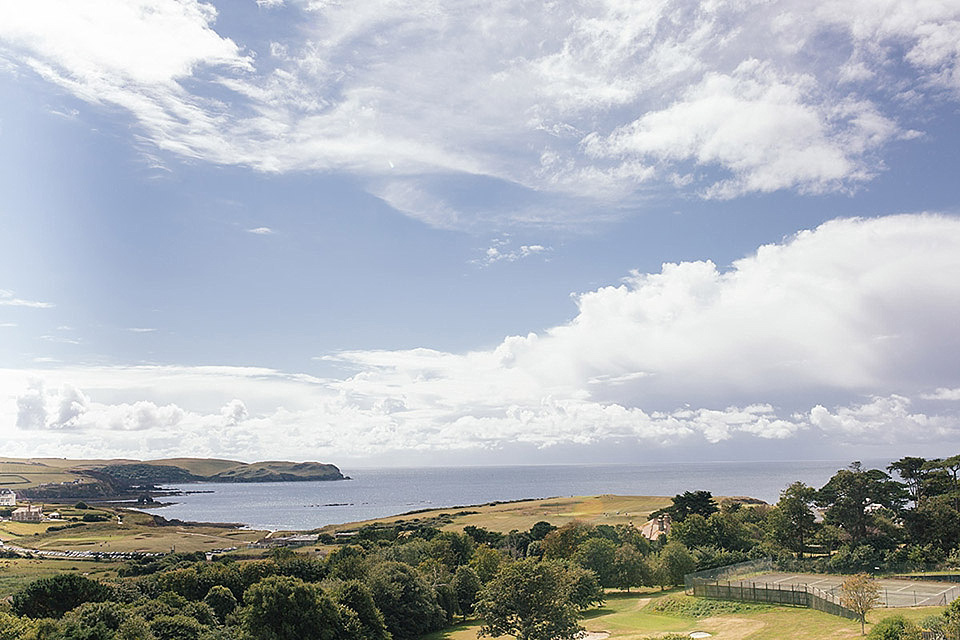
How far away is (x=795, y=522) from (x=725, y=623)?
28137 millimetres

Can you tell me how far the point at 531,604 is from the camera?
47.0 m

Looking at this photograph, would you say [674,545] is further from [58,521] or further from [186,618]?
[58,521]

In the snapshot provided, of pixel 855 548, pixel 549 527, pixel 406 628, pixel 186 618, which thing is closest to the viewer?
pixel 186 618

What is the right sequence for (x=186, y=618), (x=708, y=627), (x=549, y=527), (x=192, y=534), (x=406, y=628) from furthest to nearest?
(x=192, y=534) → (x=549, y=527) → (x=406, y=628) → (x=708, y=627) → (x=186, y=618)

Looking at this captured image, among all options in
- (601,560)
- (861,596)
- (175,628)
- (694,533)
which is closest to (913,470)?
(694,533)

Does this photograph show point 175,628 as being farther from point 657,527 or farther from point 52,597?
point 657,527

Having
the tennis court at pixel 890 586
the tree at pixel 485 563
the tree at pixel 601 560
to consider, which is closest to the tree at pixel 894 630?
the tennis court at pixel 890 586

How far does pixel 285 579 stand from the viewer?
46281 millimetres

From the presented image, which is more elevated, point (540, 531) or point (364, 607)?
point (364, 607)

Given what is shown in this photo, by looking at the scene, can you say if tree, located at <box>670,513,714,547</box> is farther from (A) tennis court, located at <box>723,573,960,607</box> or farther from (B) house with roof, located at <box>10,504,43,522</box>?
(B) house with roof, located at <box>10,504,43,522</box>

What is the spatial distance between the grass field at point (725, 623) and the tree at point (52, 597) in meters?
26.8

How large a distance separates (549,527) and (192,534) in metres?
82.4

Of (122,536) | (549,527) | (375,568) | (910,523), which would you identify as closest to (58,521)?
(122,536)

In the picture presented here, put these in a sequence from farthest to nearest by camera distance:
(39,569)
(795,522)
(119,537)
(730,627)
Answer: (119,537) < (39,569) < (795,522) < (730,627)
